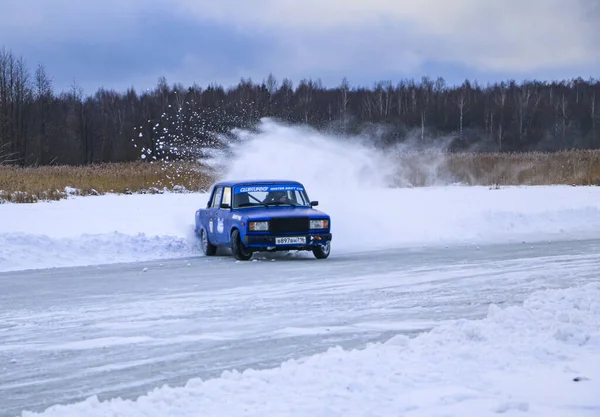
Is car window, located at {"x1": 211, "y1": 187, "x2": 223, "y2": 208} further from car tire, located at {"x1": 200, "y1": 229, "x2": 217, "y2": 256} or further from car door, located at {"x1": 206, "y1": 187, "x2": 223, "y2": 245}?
car tire, located at {"x1": 200, "y1": 229, "x2": 217, "y2": 256}

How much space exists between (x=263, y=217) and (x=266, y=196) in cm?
146

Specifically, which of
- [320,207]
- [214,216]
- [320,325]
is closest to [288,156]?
[320,207]

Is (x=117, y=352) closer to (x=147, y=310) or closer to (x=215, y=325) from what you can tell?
(x=215, y=325)

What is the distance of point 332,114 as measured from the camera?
106m

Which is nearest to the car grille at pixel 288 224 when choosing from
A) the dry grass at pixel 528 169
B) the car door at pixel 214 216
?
the car door at pixel 214 216

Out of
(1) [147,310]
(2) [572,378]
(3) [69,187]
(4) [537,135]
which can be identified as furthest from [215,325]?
(4) [537,135]

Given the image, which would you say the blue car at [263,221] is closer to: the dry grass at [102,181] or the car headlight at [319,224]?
the car headlight at [319,224]

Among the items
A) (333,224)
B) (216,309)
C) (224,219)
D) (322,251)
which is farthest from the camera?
(333,224)

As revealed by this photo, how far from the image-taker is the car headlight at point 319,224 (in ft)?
56.2

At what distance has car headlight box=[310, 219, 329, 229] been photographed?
56.2 ft

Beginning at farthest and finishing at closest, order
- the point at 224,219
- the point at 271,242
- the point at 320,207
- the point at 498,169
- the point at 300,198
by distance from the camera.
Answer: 1. the point at 498,169
2. the point at 320,207
3. the point at 300,198
4. the point at 224,219
5. the point at 271,242

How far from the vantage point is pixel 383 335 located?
8633mm

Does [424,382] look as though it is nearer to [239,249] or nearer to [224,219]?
[239,249]

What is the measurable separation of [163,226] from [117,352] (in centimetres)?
1727
